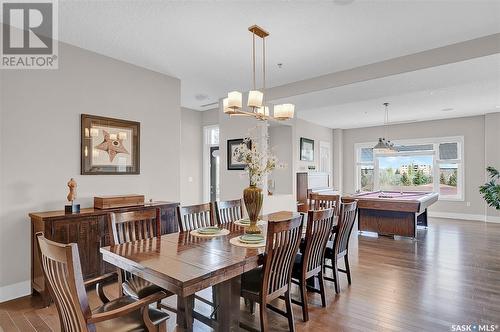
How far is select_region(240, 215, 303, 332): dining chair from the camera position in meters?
2.09

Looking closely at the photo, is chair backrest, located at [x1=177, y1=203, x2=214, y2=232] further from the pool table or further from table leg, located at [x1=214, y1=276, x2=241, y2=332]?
the pool table

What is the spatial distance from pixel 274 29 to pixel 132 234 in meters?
2.57

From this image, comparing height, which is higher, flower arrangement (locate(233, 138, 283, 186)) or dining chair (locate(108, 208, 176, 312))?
flower arrangement (locate(233, 138, 283, 186))

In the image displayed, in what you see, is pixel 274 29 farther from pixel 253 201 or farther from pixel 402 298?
pixel 402 298

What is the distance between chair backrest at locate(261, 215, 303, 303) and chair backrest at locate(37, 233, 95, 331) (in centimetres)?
115

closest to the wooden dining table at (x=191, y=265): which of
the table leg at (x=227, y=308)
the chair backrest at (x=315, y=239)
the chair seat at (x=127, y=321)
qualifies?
the table leg at (x=227, y=308)

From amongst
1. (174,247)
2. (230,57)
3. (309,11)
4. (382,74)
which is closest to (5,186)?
(174,247)

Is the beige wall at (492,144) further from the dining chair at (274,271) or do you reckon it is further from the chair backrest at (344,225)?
the dining chair at (274,271)

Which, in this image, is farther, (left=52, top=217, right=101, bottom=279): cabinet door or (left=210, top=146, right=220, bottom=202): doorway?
(left=210, top=146, right=220, bottom=202): doorway

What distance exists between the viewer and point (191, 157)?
7043mm

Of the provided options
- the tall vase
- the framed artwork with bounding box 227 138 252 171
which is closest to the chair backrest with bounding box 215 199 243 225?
the tall vase

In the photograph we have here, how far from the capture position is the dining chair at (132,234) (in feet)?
7.29

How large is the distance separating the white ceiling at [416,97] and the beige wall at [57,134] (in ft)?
8.49

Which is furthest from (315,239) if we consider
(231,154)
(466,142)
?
(466,142)
